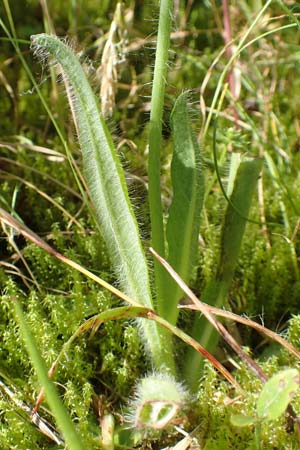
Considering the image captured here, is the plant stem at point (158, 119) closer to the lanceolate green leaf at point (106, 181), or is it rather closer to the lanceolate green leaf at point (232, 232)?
the lanceolate green leaf at point (106, 181)

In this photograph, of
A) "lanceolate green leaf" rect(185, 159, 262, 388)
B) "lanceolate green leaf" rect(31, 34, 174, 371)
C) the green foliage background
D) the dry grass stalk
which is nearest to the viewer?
"lanceolate green leaf" rect(31, 34, 174, 371)

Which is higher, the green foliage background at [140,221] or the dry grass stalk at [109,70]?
the dry grass stalk at [109,70]

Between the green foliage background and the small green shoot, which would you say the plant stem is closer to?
the green foliage background

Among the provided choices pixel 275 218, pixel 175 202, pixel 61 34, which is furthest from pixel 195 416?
pixel 61 34

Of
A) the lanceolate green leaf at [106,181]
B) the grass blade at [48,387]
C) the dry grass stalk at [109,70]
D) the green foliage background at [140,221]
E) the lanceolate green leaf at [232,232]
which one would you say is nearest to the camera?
the grass blade at [48,387]

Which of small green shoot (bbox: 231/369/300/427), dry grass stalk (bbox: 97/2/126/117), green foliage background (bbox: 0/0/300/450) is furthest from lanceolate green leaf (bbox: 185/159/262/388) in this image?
dry grass stalk (bbox: 97/2/126/117)

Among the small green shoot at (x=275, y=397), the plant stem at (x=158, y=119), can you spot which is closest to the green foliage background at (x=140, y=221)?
the plant stem at (x=158, y=119)

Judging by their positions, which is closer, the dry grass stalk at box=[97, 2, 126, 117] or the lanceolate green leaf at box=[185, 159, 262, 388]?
the lanceolate green leaf at box=[185, 159, 262, 388]
